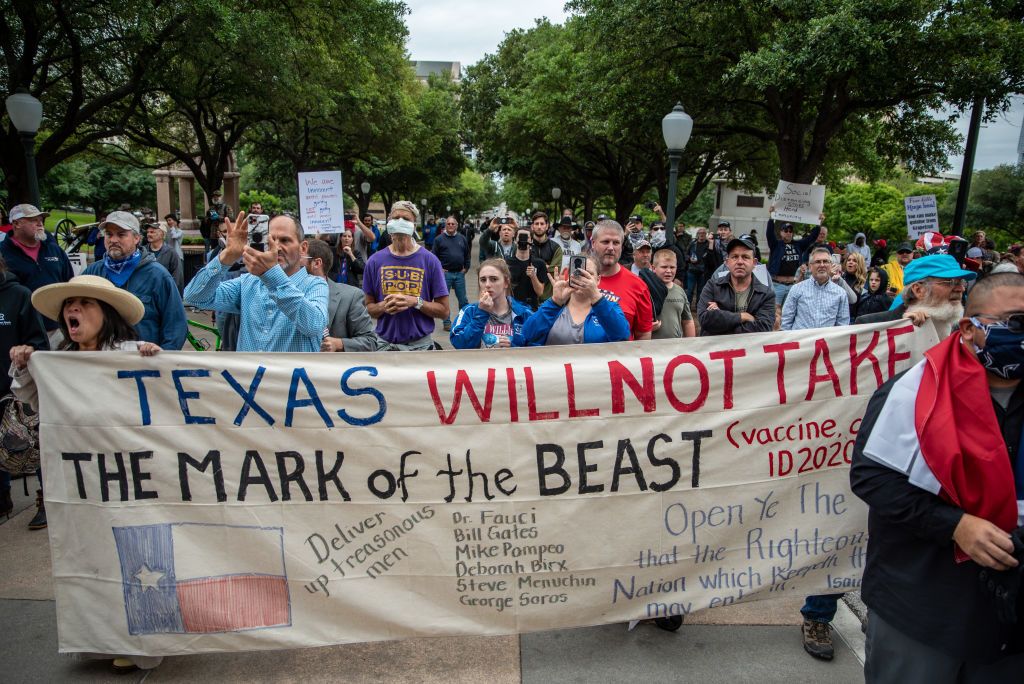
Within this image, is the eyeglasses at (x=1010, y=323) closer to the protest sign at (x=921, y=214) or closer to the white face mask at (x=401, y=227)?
the white face mask at (x=401, y=227)

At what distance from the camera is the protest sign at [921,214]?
1166cm

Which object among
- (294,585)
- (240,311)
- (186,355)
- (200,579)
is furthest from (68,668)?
(240,311)

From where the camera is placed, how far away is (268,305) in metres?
4.06

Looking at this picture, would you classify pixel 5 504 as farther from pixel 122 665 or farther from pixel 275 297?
pixel 275 297

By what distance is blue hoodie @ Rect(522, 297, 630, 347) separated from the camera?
3.93 m

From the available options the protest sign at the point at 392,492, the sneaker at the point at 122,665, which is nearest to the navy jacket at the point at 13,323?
the protest sign at the point at 392,492

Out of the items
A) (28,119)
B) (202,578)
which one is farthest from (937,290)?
(28,119)

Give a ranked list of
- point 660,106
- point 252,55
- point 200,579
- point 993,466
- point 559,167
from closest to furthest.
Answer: point 993,466
point 200,579
point 252,55
point 660,106
point 559,167

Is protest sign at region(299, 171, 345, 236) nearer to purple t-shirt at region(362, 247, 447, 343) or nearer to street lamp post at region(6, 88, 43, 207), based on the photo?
street lamp post at region(6, 88, 43, 207)

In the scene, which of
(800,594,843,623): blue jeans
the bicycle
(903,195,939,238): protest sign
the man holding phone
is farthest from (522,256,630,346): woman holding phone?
(903,195,939,238): protest sign

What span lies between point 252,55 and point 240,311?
1165cm

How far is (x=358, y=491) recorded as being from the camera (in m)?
3.24

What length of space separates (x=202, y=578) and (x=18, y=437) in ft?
5.10

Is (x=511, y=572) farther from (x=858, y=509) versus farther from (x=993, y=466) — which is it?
(x=993, y=466)
